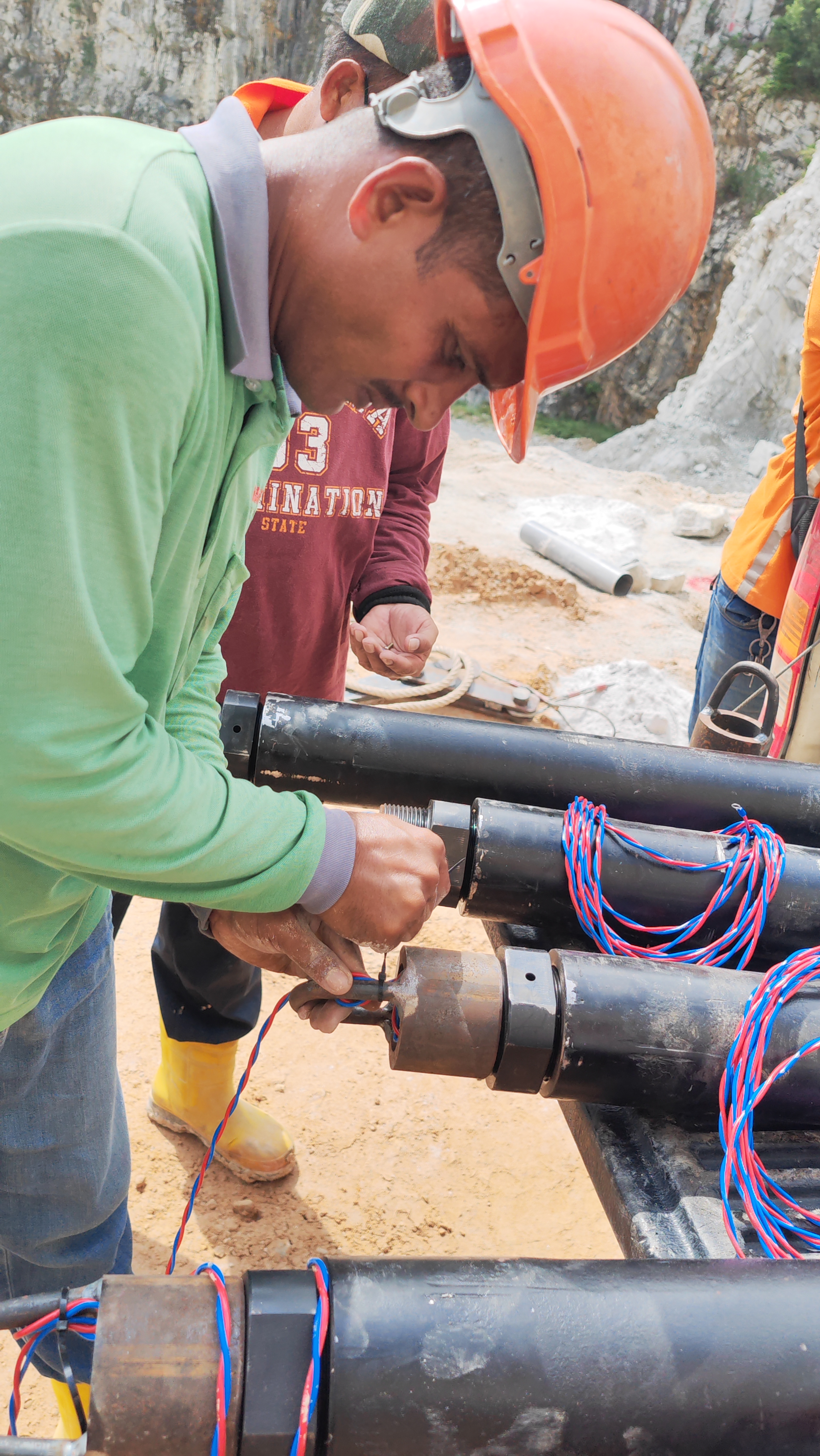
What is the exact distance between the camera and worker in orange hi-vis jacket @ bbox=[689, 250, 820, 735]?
347cm

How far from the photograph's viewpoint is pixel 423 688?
5488mm

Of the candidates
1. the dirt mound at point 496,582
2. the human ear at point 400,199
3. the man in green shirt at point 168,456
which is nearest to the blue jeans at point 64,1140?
the man in green shirt at point 168,456

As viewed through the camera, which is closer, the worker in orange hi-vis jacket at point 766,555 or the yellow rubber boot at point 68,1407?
the yellow rubber boot at point 68,1407

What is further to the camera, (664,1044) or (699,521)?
(699,521)

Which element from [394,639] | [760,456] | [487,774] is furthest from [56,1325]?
[760,456]

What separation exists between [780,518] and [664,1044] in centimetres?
267

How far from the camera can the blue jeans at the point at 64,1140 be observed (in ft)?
4.99

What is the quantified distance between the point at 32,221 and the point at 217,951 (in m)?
1.79

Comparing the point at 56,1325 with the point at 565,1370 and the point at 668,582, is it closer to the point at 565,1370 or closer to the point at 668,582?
the point at 565,1370

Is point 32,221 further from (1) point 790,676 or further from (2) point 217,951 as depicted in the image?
(1) point 790,676

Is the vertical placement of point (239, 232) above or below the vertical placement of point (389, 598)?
above

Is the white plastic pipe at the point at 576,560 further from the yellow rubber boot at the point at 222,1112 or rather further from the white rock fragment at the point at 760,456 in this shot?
the yellow rubber boot at the point at 222,1112

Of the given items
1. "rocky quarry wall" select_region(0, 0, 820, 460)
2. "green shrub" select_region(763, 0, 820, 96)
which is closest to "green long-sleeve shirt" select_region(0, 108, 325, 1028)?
"rocky quarry wall" select_region(0, 0, 820, 460)

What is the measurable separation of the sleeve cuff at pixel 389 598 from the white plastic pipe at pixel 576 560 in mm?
5655
